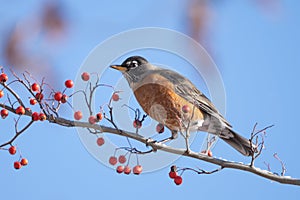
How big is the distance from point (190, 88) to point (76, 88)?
167cm

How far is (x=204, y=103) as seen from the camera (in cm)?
489

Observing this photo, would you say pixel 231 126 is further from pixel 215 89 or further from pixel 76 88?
pixel 76 88

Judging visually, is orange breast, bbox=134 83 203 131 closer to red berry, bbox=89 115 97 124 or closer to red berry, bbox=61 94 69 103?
red berry, bbox=89 115 97 124

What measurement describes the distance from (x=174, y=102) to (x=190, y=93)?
0.38 metres

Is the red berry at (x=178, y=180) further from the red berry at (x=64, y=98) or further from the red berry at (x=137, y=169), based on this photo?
the red berry at (x=64, y=98)

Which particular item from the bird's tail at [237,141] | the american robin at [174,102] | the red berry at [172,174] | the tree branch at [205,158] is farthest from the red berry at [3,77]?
the bird's tail at [237,141]

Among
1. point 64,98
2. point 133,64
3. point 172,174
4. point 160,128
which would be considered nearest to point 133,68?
point 133,64

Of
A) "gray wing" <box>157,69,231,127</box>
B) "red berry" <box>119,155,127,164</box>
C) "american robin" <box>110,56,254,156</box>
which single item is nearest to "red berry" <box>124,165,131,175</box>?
"red berry" <box>119,155,127,164</box>

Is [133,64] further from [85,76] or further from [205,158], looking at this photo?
[205,158]

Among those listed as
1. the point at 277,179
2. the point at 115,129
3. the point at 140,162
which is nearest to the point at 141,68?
the point at 140,162

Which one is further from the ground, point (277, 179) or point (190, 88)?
point (190, 88)

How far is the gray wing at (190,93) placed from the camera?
4.79 metres

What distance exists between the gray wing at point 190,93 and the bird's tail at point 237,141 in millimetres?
96

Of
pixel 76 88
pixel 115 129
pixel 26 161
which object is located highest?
pixel 76 88
